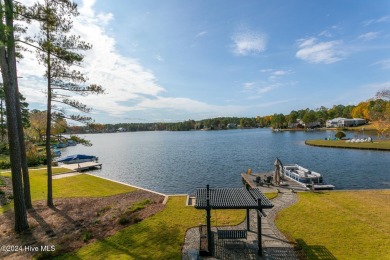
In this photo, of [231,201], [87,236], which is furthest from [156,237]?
[231,201]

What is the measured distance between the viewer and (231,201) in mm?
10750

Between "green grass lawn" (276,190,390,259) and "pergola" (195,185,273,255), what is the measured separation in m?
2.98

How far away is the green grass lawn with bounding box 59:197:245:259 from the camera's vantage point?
10633 millimetres

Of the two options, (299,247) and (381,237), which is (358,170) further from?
(299,247)

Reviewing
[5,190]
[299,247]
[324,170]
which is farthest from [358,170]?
[5,190]

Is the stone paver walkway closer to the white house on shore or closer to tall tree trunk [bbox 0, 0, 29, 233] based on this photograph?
tall tree trunk [bbox 0, 0, 29, 233]

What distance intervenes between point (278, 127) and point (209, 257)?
169m

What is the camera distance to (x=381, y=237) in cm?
1168

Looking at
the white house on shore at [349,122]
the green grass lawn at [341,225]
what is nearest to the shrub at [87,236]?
the green grass lawn at [341,225]

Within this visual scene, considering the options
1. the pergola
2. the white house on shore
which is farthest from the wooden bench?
the white house on shore

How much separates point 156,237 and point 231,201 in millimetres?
4698

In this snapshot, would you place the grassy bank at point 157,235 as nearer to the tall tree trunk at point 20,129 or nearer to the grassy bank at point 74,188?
the grassy bank at point 74,188

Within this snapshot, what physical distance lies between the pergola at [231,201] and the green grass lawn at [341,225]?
9.78 feet

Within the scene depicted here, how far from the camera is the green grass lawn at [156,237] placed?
34.9 feet
